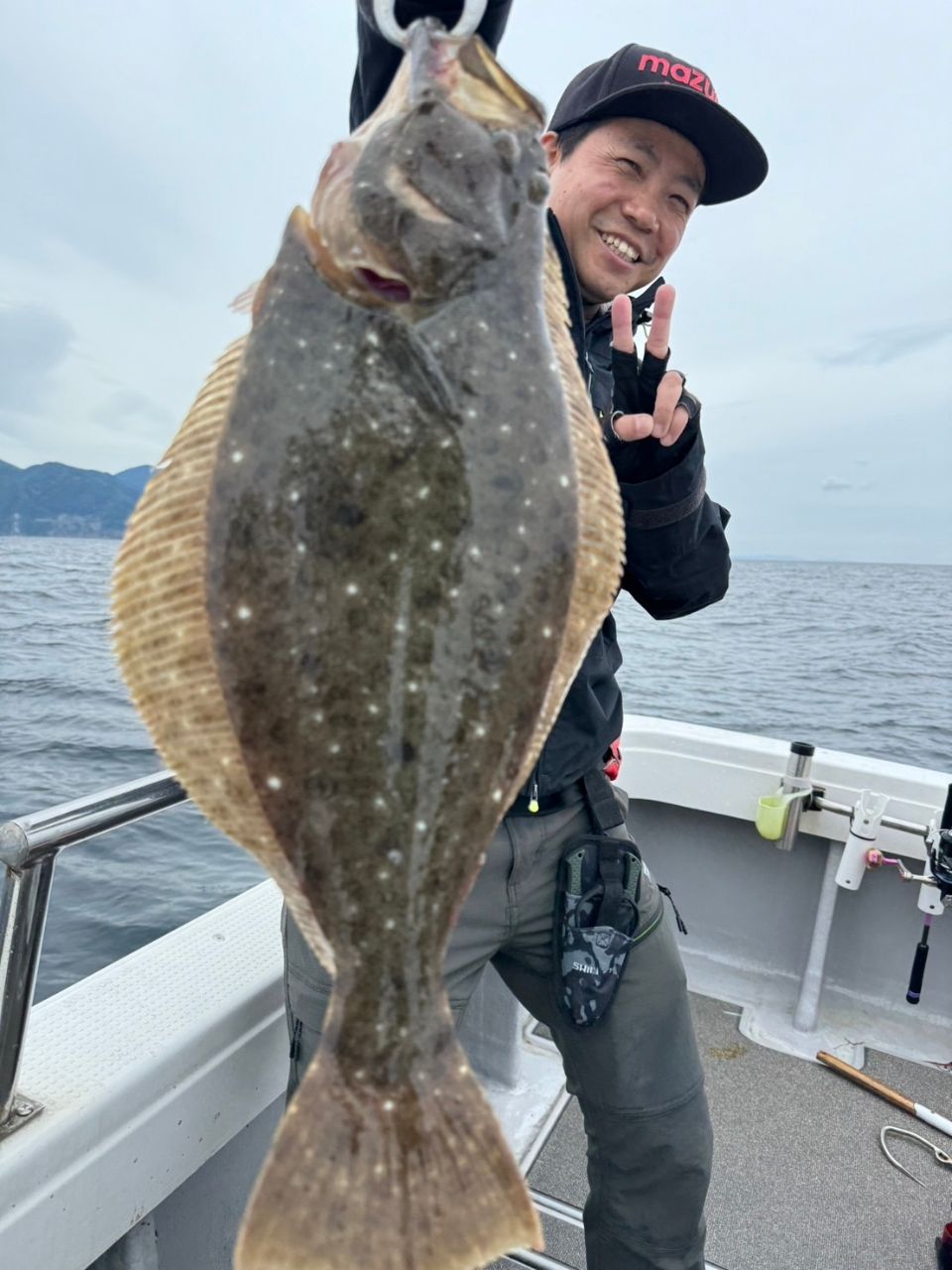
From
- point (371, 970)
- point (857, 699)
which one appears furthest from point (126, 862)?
point (857, 699)

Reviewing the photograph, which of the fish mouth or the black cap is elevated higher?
the black cap

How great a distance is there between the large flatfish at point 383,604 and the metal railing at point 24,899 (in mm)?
768

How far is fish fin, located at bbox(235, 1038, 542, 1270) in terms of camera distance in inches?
48.9

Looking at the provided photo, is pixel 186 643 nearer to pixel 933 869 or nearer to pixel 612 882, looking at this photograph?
pixel 612 882

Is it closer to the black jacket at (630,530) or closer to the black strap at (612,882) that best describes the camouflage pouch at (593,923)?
the black strap at (612,882)

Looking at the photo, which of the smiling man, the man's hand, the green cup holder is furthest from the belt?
the green cup holder

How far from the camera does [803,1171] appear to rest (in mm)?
4070

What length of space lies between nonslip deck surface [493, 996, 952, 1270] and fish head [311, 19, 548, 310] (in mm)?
3616

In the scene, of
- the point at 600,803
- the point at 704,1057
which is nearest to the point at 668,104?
the point at 600,803

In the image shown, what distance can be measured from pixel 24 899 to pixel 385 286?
1597 millimetres

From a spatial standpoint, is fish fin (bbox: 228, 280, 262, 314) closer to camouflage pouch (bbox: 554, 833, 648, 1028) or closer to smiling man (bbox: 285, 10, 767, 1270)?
smiling man (bbox: 285, 10, 767, 1270)

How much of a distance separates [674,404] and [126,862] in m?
7.65

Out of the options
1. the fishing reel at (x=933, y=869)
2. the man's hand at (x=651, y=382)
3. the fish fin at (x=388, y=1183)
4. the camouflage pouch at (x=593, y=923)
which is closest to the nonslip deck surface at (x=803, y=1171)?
the fishing reel at (x=933, y=869)

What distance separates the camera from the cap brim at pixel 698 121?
2604mm
